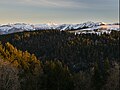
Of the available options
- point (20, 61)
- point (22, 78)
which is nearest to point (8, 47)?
point (20, 61)

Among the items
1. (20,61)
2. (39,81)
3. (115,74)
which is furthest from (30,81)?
(115,74)

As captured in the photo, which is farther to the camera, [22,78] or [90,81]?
[90,81]

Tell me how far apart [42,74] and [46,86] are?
378 centimetres

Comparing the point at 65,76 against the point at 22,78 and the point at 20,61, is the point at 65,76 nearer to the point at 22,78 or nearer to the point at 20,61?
the point at 22,78

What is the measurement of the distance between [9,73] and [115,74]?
25358 millimetres

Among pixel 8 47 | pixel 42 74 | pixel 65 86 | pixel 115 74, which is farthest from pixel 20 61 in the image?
pixel 115 74

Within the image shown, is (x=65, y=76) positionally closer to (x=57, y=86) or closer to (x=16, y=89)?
(x=57, y=86)

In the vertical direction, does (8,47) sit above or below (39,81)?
above

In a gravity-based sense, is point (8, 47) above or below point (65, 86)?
above

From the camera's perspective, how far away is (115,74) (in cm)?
7394

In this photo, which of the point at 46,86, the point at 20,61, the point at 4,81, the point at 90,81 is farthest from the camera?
the point at 20,61

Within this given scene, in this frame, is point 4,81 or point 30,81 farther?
point 30,81

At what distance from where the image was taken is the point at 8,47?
89.7m

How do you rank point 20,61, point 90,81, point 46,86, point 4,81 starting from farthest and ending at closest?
point 20,61 < point 90,81 < point 46,86 < point 4,81
